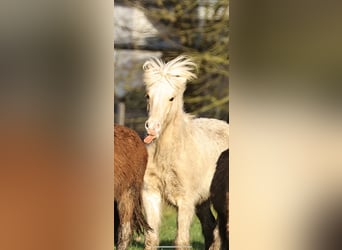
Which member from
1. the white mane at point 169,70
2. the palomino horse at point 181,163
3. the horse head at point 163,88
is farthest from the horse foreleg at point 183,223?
the white mane at point 169,70

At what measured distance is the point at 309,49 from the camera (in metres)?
2.54

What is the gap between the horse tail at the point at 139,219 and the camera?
8.14 ft

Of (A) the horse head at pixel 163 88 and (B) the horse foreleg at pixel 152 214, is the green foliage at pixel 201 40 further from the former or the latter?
(B) the horse foreleg at pixel 152 214

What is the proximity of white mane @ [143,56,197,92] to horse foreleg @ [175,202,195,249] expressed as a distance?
62 cm

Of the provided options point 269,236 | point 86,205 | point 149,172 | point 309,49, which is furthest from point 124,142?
point 309,49

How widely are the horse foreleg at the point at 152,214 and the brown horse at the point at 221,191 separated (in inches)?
11.2

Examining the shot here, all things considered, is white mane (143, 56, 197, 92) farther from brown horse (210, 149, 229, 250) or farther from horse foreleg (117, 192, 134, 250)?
horse foreleg (117, 192, 134, 250)

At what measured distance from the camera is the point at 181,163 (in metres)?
2.49

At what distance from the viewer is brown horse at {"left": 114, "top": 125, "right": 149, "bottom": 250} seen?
2.45 metres

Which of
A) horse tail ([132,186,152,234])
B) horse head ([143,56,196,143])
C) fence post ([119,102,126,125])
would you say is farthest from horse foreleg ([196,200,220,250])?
fence post ([119,102,126,125])

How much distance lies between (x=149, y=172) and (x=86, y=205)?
352 mm

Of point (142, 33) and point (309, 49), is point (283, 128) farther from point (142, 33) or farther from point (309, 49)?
point (142, 33)

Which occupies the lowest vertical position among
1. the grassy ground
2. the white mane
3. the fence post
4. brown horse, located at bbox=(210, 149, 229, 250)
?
the grassy ground

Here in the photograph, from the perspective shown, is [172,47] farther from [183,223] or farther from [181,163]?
[183,223]
